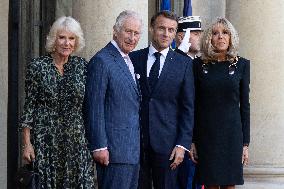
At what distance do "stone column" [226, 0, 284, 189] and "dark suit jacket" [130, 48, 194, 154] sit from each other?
325cm

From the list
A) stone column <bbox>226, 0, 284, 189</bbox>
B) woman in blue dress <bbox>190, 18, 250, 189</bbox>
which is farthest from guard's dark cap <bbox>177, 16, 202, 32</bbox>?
woman in blue dress <bbox>190, 18, 250, 189</bbox>

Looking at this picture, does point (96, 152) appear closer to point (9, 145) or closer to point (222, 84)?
point (222, 84)

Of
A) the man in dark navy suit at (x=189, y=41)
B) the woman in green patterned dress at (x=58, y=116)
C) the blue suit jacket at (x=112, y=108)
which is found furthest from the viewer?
the man in dark navy suit at (x=189, y=41)

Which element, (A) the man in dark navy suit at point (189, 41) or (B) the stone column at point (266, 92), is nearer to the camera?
(A) the man in dark navy suit at point (189, 41)

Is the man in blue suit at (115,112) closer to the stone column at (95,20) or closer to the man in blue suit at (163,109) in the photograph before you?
the man in blue suit at (163,109)

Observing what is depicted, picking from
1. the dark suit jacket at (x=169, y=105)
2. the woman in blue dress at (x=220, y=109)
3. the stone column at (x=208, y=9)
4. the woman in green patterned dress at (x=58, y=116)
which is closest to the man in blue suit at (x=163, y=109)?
the dark suit jacket at (x=169, y=105)

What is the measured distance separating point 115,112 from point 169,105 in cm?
58

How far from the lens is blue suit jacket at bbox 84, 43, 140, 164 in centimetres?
631

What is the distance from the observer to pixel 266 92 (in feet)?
32.7

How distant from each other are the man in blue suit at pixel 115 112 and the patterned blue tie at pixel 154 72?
0.94 ft

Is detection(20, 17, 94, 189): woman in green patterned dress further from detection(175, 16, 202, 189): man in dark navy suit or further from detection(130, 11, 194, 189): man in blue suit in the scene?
detection(175, 16, 202, 189): man in dark navy suit

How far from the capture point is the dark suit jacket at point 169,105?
6.74 m

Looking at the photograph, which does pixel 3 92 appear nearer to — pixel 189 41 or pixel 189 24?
pixel 189 41

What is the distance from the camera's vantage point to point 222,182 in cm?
705
